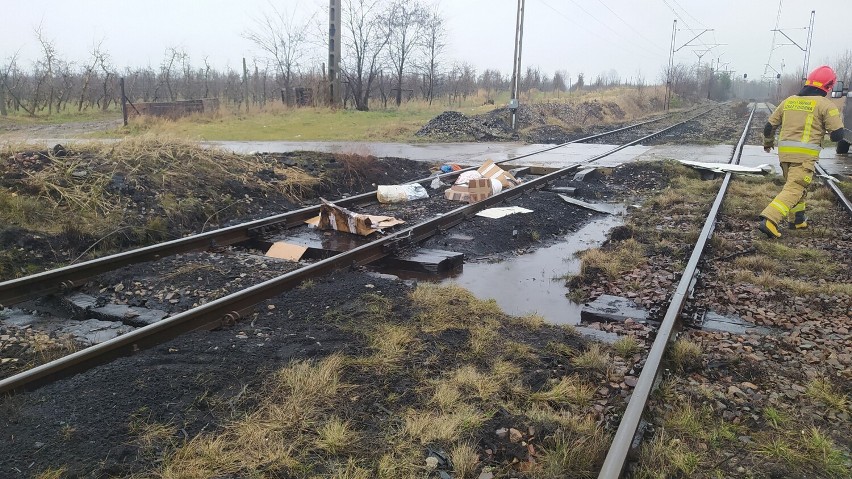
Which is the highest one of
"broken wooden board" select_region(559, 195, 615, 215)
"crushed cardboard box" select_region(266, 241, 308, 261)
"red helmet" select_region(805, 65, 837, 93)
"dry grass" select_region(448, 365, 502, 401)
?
"red helmet" select_region(805, 65, 837, 93)

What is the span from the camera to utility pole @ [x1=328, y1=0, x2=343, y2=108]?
92.3 ft

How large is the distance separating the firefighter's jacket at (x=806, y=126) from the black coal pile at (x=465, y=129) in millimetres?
15772

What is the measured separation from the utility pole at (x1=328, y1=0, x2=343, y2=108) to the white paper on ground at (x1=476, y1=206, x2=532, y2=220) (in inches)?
852

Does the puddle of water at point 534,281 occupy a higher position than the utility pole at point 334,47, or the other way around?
the utility pole at point 334,47

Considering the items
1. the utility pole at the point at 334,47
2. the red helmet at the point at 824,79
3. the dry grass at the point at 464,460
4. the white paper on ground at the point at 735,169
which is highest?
the utility pole at the point at 334,47

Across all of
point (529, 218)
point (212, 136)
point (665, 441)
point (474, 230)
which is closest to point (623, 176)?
point (529, 218)

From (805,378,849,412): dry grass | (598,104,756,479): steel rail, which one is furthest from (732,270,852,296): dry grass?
(805,378,849,412): dry grass

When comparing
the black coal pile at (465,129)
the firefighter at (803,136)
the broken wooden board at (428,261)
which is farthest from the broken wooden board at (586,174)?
the black coal pile at (465,129)

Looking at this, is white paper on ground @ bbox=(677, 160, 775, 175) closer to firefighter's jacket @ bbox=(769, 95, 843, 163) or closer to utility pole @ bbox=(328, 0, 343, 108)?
firefighter's jacket @ bbox=(769, 95, 843, 163)

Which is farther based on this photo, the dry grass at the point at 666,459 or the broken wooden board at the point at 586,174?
the broken wooden board at the point at 586,174

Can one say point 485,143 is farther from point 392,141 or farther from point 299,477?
point 299,477

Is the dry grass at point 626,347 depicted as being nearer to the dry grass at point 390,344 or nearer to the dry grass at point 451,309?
the dry grass at point 451,309

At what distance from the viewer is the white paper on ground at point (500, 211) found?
9445mm

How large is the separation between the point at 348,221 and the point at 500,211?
290 centimetres
